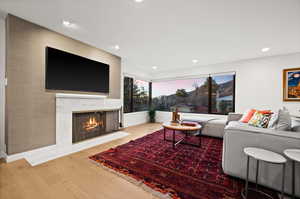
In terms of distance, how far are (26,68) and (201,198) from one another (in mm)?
3390

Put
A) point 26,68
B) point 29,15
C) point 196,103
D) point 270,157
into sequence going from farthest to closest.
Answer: point 196,103 → point 26,68 → point 29,15 → point 270,157

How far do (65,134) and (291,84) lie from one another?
5985 mm

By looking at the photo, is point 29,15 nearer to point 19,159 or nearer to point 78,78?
point 78,78

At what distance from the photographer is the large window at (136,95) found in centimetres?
493

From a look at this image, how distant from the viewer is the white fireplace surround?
2244 mm

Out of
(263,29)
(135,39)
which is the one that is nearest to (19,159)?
(135,39)

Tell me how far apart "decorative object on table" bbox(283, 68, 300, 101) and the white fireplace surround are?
200 inches

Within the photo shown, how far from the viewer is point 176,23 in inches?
89.0

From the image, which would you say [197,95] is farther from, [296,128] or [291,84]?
[296,128]

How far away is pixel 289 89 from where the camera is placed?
3.48 metres

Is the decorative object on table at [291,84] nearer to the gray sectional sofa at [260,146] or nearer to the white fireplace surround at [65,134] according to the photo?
the gray sectional sofa at [260,146]

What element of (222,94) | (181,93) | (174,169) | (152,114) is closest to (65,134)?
(174,169)

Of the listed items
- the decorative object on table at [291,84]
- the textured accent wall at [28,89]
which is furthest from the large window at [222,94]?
the textured accent wall at [28,89]

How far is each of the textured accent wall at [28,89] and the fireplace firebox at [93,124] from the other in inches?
18.9
